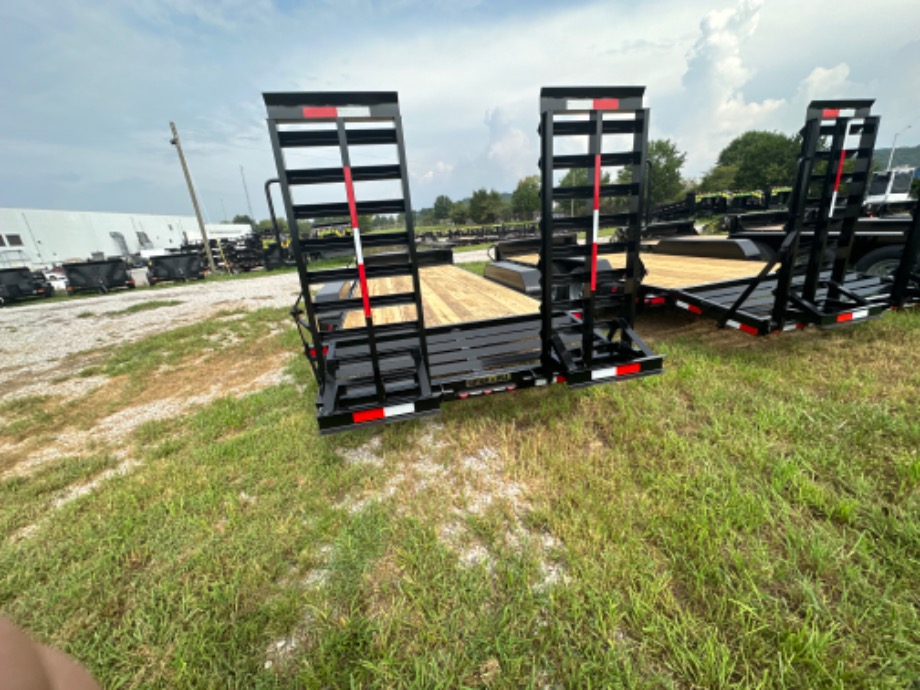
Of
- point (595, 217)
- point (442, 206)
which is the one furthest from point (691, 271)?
point (442, 206)

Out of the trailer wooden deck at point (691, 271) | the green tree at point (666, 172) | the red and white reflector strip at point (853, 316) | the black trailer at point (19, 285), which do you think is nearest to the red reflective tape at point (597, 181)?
the trailer wooden deck at point (691, 271)

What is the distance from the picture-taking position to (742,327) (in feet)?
13.7

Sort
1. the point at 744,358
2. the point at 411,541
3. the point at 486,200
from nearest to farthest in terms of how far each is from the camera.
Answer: the point at 411,541 → the point at 744,358 → the point at 486,200

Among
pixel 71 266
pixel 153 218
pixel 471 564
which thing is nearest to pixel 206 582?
pixel 471 564

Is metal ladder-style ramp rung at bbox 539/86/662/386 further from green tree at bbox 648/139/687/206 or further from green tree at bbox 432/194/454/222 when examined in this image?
green tree at bbox 432/194/454/222

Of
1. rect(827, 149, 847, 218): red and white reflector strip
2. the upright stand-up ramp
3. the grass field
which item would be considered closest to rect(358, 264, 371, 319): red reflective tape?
the grass field

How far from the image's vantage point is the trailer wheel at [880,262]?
567cm

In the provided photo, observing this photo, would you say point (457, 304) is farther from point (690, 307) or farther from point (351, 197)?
point (690, 307)

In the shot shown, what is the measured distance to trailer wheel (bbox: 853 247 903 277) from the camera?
5.67 metres

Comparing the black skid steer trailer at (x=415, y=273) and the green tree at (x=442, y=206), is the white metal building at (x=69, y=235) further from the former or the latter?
the green tree at (x=442, y=206)

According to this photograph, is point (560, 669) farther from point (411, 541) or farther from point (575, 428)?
point (575, 428)

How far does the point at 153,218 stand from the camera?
67.4 m

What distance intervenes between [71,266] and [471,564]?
86.2 ft

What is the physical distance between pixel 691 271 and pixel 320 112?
640 cm
